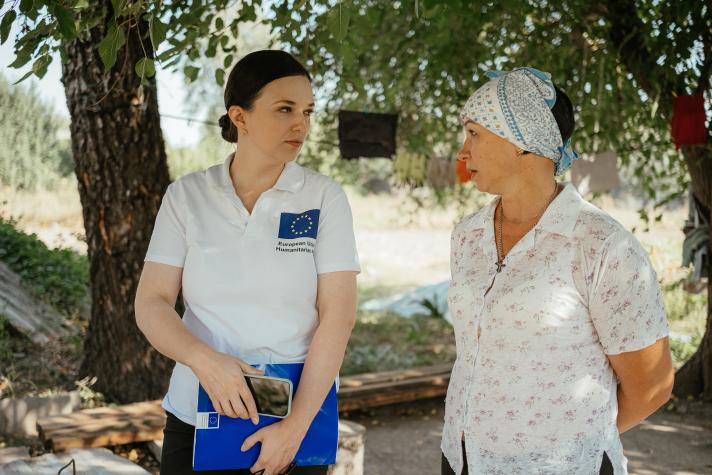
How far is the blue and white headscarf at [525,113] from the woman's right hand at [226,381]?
835 millimetres

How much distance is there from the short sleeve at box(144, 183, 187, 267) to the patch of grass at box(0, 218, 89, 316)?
5.28 meters

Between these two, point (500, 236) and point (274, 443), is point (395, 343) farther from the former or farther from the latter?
point (274, 443)

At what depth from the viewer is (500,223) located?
6.77 ft

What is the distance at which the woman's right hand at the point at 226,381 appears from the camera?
170 centimetres

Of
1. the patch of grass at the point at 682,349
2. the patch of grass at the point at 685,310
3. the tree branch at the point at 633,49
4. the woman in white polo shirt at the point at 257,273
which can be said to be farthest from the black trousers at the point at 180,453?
the patch of grass at the point at 685,310

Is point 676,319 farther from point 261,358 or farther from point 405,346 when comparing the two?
point 261,358

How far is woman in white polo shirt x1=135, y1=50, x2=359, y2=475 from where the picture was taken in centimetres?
177

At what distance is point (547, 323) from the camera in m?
1.81

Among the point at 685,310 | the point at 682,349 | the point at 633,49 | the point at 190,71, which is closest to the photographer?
the point at 190,71

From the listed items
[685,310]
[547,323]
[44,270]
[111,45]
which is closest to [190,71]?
[111,45]

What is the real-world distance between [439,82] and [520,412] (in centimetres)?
557

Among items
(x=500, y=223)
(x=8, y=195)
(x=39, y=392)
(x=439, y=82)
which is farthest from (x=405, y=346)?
(x=500, y=223)

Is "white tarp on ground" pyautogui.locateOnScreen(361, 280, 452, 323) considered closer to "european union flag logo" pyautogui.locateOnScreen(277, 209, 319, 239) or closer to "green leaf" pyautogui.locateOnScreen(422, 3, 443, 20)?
"green leaf" pyautogui.locateOnScreen(422, 3, 443, 20)

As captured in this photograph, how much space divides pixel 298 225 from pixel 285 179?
0.14 m
